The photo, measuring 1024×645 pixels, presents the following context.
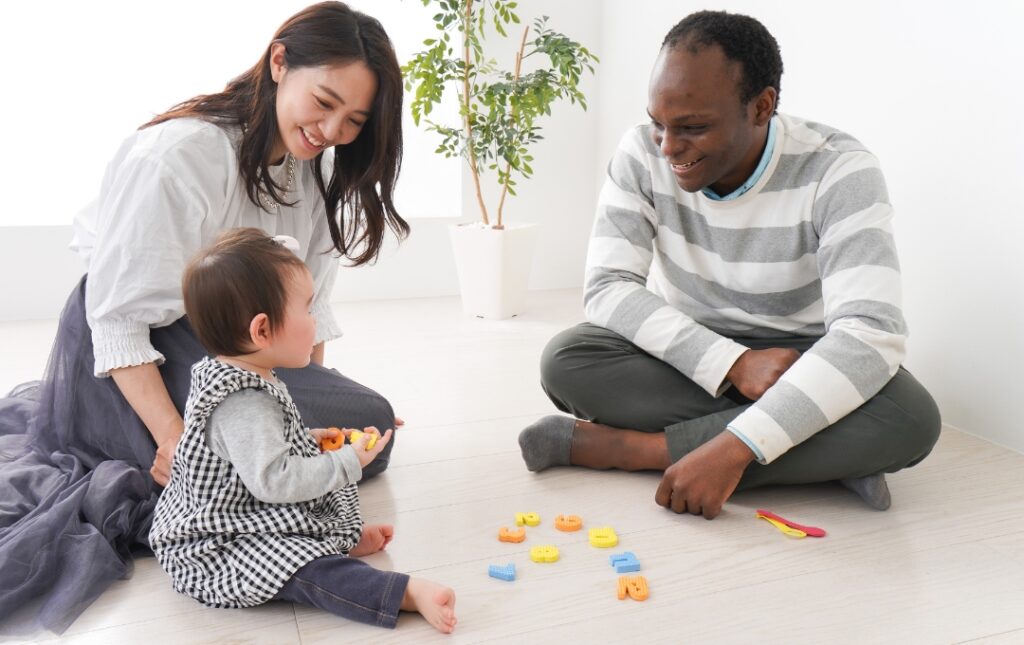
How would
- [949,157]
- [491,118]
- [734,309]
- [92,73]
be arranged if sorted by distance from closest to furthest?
[734,309] → [949,157] → [491,118] → [92,73]

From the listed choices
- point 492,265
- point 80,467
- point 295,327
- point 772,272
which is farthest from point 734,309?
point 492,265

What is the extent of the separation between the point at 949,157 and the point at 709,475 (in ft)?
3.27

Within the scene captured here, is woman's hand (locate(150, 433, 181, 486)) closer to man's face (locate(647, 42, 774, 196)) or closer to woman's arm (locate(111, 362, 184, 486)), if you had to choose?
woman's arm (locate(111, 362, 184, 486))

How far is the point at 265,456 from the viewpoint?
1208 mm

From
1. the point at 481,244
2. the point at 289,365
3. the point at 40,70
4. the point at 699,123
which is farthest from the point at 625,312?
the point at 40,70

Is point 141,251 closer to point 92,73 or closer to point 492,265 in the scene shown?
point 492,265

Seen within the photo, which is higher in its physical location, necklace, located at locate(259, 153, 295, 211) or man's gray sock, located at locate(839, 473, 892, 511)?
necklace, located at locate(259, 153, 295, 211)

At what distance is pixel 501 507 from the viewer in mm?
1615

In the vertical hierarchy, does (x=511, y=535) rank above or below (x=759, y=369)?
below

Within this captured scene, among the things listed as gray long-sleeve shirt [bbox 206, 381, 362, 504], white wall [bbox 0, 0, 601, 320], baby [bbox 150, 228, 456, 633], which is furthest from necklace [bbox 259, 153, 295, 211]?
white wall [bbox 0, 0, 601, 320]

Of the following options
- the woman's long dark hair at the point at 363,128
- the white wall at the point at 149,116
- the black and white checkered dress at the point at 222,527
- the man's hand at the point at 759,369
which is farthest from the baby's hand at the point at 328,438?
the white wall at the point at 149,116

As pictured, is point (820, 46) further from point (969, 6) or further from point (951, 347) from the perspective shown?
point (951, 347)

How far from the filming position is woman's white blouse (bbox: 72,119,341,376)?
146cm

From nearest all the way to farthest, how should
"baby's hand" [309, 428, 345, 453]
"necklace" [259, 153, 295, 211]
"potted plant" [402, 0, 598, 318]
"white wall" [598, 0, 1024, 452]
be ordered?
1. "baby's hand" [309, 428, 345, 453]
2. "necklace" [259, 153, 295, 211]
3. "white wall" [598, 0, 1024, 452]
4. "potted plant" [402, 0, 598, 318]
